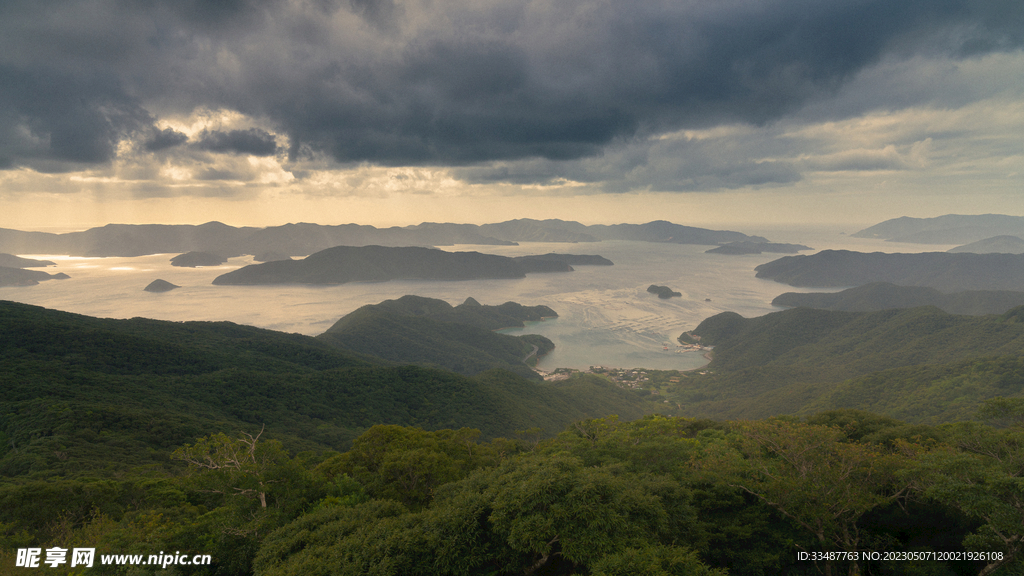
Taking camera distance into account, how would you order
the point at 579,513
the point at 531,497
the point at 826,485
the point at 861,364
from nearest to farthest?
the point at 579,513, the point at 531,497, the point at 826,485, the point at 861,364

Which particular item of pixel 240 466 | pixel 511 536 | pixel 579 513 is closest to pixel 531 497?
pixel 511 536

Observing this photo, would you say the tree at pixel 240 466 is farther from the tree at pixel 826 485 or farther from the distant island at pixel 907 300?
the distant island at pixel 907 300

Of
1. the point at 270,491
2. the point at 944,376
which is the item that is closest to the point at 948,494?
the point at 270,491

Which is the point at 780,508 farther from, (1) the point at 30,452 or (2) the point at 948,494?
(1) the point at 30,452

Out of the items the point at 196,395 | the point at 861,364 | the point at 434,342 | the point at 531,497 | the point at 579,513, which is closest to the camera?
the point at 579,513

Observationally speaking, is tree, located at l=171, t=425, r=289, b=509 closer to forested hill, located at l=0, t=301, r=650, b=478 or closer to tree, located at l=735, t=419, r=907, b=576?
forested hill, located at l=0, t=301, r=650, b=478

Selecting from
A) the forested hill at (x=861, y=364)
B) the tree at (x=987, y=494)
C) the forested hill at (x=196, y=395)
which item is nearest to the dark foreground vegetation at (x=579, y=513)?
the tree at (x=987, y=494)

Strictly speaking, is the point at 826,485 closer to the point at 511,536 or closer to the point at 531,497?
the point at 531,497
